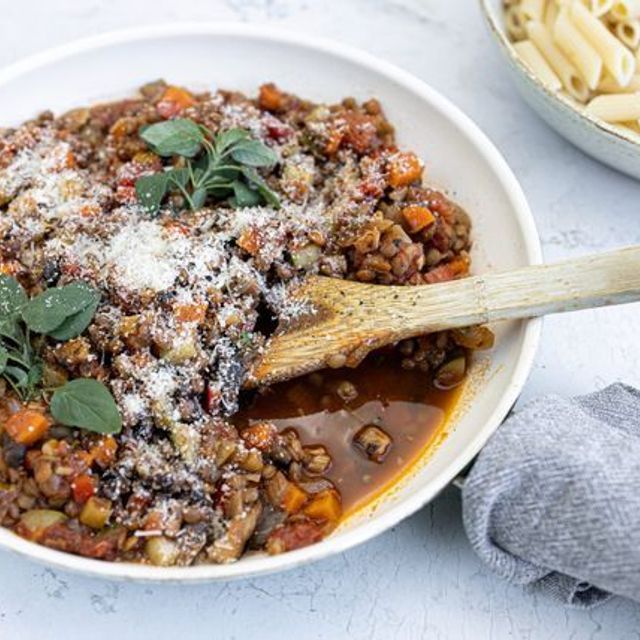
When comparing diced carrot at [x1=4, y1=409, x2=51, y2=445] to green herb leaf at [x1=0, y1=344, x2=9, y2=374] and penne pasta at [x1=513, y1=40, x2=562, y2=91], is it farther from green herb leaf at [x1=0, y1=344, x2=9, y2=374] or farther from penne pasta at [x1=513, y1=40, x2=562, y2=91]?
penne pasta at [x1=513, y1=40, x2=562, y2=91]

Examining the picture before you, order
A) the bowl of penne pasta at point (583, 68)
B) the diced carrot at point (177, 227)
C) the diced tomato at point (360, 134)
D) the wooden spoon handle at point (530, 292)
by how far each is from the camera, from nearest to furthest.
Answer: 1. the wooden spoon handle at point (530, 292)
2. the diced carrot at point (177, 227)
3. the diced tomato at point (360, 134)
4. the bowl of penne pasta at point (583, 68)

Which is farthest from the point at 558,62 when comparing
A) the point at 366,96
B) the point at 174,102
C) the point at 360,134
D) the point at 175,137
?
the point at 175,137

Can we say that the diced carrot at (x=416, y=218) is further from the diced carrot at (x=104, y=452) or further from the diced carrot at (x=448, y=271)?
the diced carrot at (x=104, y=452)

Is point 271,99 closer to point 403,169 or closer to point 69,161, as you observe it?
point 403,169

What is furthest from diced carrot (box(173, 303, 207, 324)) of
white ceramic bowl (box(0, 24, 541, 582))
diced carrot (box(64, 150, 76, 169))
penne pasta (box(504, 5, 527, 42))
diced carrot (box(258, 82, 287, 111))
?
penne pasta (box(504, 5, 527, 42))

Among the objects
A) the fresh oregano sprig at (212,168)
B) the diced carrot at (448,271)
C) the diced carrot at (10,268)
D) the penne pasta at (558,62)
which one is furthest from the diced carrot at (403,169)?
the diced carrot at (10,268)

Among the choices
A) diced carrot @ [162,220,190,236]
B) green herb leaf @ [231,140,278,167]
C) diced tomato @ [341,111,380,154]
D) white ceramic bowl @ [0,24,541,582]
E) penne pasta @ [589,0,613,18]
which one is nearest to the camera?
white ceramic bowl @ [0,24,541,582]
